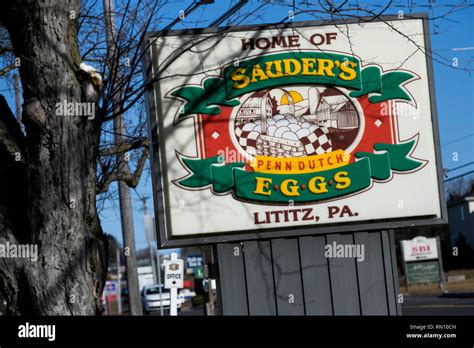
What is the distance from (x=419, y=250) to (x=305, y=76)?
126 ft

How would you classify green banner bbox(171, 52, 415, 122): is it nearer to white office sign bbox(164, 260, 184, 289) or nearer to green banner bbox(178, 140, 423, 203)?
green banner bbox(178, 140, 423, 203)

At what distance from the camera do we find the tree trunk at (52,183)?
20.7 feet

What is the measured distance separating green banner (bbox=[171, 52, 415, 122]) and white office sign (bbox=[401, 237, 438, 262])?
123ft

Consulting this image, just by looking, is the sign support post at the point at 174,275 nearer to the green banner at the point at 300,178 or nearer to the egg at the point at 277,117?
the green banner at the point at 300,178

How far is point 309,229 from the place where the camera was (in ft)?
25.0

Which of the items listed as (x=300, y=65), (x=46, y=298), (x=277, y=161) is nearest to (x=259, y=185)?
(x=277, y=161)

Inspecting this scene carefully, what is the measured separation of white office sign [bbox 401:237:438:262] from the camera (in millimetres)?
44125

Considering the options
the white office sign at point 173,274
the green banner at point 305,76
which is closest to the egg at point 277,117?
the green banner at point 305,76

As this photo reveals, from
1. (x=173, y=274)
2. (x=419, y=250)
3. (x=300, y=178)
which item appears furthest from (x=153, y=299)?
(x=300, y=178)

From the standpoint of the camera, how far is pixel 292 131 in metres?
7.69

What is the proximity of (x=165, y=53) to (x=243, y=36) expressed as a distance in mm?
791

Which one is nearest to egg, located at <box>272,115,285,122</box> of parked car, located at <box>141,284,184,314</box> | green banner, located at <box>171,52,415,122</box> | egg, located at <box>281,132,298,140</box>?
egg, located at <box>281,132,298,140</box>

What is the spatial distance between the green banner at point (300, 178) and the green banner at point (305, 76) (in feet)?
1.76

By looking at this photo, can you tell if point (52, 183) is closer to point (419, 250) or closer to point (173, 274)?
point (173, 274)
